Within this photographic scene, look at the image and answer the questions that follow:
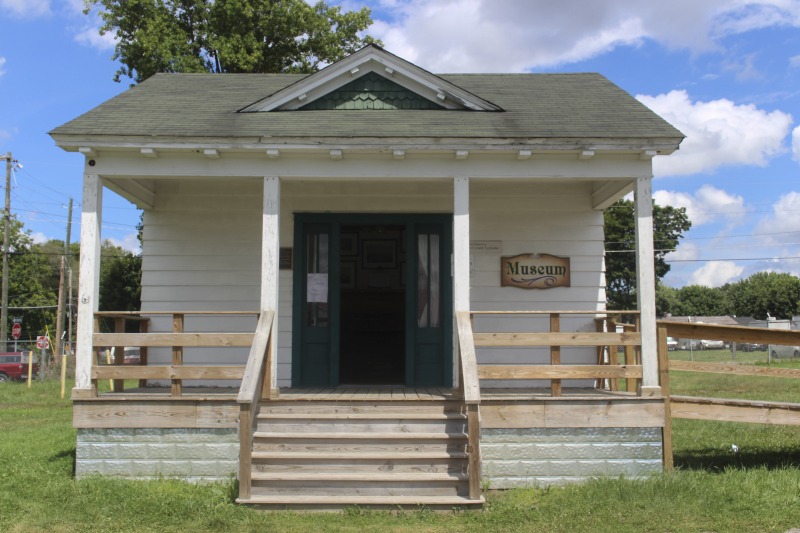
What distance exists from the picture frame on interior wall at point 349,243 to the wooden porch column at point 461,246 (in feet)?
16.6

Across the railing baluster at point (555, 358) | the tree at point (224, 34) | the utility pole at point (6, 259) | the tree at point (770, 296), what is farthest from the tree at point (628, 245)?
the railing baluster at point (555, 358)

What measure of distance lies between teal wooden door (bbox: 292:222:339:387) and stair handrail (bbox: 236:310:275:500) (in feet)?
5.63

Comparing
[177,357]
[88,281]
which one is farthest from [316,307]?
[88,281]

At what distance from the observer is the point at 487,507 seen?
6.15 metres

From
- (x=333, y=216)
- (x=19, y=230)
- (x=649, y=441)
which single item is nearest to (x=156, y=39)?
(x=333, y=216)

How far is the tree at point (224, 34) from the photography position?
68.5 feet

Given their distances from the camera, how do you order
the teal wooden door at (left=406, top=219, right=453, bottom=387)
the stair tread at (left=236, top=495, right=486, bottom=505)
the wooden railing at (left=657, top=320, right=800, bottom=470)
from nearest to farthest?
the stair tread at (left=236, top=495, right=486, bottom=505)
the wooden railing at (left=657, top=320, right=800, bottom=470)
the teal wooden door at (left=406, top=219, right=453, bottom=387)

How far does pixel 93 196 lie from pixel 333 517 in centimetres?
433

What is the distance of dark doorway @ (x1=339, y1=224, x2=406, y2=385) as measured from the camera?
12633 millimetres

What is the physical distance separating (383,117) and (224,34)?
50.7 ft

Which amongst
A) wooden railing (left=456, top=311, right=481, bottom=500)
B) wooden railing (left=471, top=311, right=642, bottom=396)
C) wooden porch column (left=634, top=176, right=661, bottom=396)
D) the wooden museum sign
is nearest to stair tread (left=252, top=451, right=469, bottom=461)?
wooden railing (left=456, top=311, right=481, bottom=500)

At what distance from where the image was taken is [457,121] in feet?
26.8

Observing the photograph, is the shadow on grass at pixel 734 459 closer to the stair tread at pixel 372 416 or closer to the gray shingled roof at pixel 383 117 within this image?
the stair tread at pixel 372 416

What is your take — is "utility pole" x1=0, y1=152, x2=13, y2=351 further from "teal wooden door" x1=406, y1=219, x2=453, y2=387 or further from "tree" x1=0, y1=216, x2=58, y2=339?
"teal wooden door" x1=406, y1=219, x2=453, y2=387
